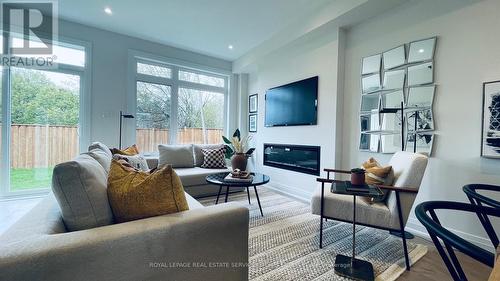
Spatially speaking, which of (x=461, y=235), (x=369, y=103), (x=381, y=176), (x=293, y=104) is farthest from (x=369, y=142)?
(x=293, y=104)

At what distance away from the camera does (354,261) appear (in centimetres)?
175

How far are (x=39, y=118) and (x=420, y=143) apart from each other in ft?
17.8

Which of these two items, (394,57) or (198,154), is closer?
(394,57)

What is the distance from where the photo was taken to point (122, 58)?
13.3ft

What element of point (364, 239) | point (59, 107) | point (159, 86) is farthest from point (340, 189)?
Result: point (59, 107)

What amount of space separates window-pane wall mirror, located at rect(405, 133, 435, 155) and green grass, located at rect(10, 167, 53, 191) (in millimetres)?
5125

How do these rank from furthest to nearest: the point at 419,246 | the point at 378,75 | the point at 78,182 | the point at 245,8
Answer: the point at 245,8, the point at 378,75, the point at 419,246, the point at 78,182

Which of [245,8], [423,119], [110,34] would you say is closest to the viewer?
[423,119]

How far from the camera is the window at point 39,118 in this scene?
332cm

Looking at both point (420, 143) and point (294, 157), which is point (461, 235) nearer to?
point (420, 143)

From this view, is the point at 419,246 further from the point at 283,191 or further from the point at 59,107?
the point at 59,107

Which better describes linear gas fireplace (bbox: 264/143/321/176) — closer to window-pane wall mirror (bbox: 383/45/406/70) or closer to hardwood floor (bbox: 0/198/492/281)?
window-pane wall mirror (bbox: 383/45/406/70)

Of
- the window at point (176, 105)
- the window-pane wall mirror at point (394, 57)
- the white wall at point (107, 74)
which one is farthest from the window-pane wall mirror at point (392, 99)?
the white wall at point (107, 74)

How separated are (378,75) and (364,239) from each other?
1996mm
